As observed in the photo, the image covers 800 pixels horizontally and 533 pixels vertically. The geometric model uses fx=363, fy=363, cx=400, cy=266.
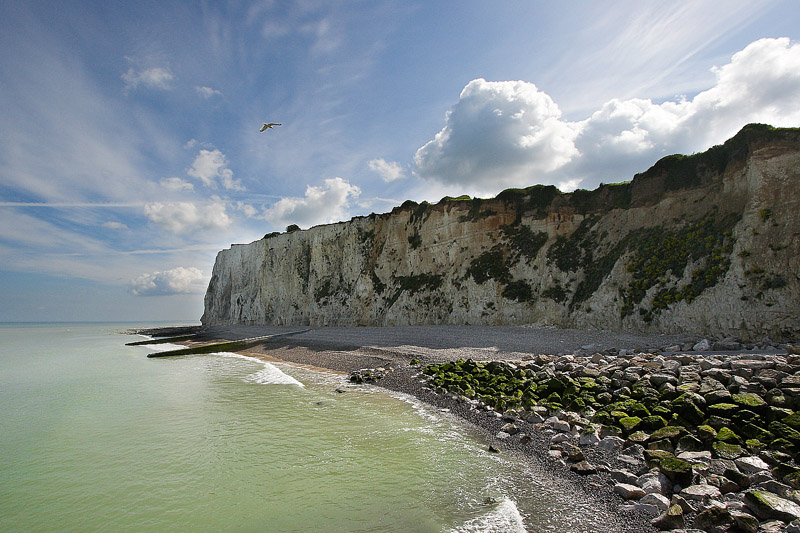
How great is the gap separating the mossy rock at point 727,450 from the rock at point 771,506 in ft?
4.66

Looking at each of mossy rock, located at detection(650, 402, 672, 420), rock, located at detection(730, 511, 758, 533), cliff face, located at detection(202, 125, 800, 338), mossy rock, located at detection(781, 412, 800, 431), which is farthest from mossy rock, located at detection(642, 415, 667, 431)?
cliff face, located at detection(202, 125, 800, 338)

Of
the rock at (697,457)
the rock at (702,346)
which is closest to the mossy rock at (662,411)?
the rock at (697,457)

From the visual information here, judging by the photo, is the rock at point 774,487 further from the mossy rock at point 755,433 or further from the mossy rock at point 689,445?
the mossy rock at point 755,433

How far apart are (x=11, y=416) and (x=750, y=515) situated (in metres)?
19.7

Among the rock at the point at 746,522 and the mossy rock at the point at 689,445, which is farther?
the mossy rock at the point at 689,445

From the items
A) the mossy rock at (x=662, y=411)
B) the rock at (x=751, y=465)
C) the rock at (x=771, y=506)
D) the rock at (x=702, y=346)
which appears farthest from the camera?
the rock at (x=702, y=346)

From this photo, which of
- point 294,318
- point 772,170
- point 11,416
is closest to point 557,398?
point 11,416

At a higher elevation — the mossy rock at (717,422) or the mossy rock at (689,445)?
the mossy rock at (717,422)

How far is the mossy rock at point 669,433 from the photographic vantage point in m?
7.06

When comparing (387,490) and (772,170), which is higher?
(772,170)

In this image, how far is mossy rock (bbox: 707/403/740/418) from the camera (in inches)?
297

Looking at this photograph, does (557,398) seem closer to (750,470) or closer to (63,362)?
(750,470)

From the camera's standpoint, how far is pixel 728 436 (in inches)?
264

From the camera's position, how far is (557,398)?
33.2ft
